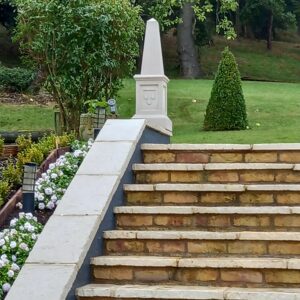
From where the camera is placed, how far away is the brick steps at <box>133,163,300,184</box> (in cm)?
679

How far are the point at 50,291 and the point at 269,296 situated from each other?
1449mm

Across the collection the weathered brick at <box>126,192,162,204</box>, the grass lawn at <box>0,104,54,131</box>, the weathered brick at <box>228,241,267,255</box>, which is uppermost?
the weathered brick at <box>126,192,162,204</box>

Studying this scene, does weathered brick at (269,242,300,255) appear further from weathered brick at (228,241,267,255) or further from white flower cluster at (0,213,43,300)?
white flower cluster at (0,213,43,300)

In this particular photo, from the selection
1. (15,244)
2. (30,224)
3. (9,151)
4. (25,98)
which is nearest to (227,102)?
(9,151)

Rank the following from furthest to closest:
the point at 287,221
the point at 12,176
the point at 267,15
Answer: the point at 267,15, the point at 12,176, the point at 287,221

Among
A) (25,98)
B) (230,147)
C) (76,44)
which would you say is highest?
(76,44)

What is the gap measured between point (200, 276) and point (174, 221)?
0.85 m

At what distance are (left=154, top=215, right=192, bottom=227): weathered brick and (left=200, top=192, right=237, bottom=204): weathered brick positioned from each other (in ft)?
1.24

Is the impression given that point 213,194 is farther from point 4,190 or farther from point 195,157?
point 4,190

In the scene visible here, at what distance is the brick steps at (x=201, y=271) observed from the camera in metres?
5.36

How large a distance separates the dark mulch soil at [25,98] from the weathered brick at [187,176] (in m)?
12.2

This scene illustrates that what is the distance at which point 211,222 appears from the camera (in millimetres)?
6215

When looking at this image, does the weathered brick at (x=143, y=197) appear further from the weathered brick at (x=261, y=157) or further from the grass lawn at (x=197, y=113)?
the grass lawn at (x=197, y=113)

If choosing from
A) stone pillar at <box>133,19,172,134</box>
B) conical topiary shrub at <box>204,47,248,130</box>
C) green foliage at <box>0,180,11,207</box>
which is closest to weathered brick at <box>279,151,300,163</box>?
green foliage at <box>0,180,11,207</box>
